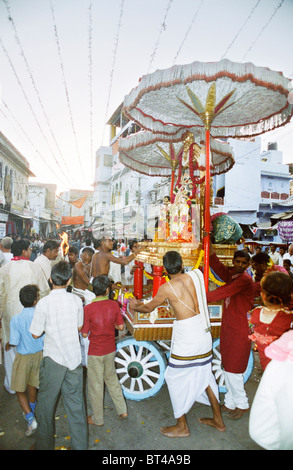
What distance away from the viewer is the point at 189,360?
9.85 ft

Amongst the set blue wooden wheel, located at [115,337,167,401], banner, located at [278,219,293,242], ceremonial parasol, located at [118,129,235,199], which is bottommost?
blue wooden wheel, located at [115,337,167,401]

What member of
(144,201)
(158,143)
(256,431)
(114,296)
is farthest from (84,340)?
(144,201)

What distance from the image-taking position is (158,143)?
20.6 ft

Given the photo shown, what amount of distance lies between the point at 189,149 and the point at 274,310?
3475 millimetres

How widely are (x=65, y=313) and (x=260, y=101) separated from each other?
170 inches

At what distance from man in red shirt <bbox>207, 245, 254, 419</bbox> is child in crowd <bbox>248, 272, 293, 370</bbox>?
612mm

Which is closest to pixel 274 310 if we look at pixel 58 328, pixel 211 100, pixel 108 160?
pixel 58 328

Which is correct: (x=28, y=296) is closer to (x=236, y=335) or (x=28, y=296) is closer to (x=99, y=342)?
(x=99, y=342)

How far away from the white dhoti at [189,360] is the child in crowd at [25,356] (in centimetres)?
159

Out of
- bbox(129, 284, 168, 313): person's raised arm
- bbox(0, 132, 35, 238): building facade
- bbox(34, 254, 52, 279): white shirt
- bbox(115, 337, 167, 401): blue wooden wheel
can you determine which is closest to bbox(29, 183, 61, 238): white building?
bbox(0, 132, 35, 238): building facade

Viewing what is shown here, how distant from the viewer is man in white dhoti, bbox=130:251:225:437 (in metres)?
3.00

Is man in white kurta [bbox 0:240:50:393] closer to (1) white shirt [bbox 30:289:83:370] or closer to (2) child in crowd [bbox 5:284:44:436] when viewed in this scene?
(2) child in crowd [bbox 5:284:44:436]

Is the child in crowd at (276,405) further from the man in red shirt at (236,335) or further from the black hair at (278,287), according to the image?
the man in red shirt at (236,335)

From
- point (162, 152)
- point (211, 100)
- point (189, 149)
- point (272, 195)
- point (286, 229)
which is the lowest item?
point (286, 229)
